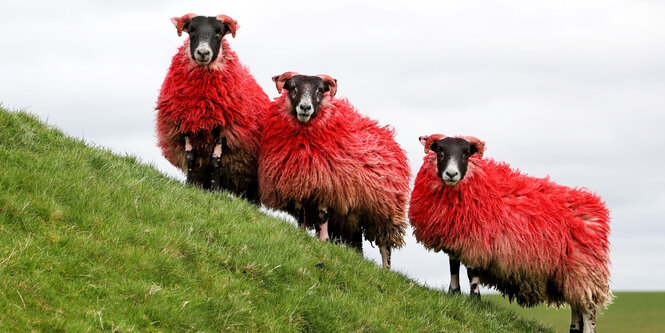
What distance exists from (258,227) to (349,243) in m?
4.31

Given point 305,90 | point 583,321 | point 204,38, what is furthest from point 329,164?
point 583,321

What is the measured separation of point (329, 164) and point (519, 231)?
359cm

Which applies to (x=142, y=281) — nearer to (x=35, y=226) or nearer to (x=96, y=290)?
(x=96, y=290)

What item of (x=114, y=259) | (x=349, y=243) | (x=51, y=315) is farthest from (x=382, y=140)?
(x=51, y=315)

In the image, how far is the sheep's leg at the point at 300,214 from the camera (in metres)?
14.2

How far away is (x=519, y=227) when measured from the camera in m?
13.7

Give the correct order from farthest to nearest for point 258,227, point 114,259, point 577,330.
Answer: point 577,330 < point 258,227 < point 114,259

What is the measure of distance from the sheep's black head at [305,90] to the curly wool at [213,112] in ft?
2.73

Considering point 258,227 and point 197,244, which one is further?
point 258,227

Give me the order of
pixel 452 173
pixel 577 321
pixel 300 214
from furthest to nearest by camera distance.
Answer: pixel 577 321
pixel 300 214
pixel 452 173

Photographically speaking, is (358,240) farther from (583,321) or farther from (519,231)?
(583,321)

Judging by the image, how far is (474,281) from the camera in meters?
13.9

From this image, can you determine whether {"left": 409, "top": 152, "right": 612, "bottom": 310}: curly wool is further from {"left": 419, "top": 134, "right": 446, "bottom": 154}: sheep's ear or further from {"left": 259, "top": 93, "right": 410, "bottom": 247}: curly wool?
{"left": 259, "top": 93, "right": 410, "bottom": 247}: curly wool


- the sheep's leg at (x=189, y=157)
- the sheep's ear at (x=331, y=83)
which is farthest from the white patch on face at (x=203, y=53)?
the sheep's ear at (x=331, y=83)
